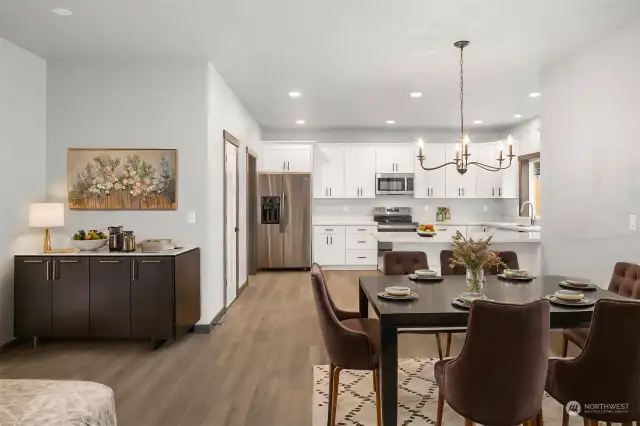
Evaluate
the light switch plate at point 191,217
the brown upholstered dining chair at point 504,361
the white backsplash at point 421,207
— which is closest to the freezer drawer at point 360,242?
the white backsplash at point 421,207

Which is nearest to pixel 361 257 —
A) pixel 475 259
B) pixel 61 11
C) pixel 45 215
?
pixel 45 215

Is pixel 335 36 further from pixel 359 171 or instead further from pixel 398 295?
pixel 359 171

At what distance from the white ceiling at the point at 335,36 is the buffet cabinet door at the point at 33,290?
195 centimetres

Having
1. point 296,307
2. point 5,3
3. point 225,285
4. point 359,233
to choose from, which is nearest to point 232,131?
point 225,285

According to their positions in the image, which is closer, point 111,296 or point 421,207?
point 111,296

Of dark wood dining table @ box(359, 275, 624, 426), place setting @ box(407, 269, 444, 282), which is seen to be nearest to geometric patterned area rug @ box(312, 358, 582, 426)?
dark wood dining table @ box(359, 275, 624, 426)

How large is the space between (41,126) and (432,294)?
4069 mm

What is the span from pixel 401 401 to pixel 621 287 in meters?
1.61

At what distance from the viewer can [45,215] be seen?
4.25 metres

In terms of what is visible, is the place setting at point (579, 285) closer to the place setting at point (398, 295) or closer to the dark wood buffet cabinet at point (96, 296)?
the place setting at point (398, 295)

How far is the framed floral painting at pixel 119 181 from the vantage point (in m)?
4.68

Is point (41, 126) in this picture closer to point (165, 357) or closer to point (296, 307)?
point (165, 357)

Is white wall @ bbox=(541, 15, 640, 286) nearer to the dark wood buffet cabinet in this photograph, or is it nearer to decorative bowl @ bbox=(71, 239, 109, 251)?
the dark wood buffet cabinet

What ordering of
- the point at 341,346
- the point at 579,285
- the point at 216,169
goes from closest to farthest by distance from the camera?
the point at 341,346 → the point at 579,285 → the point at 216,169
